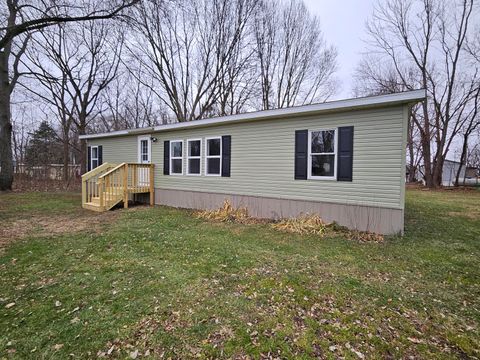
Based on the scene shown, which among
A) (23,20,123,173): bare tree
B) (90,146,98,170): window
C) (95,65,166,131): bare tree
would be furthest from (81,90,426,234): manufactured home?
(95,65,166,131): bare tree

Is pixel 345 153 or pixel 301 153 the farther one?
pixel 301 153

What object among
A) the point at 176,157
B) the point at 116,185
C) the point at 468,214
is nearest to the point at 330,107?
the point at 176,157

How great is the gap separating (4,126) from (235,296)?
14.6m

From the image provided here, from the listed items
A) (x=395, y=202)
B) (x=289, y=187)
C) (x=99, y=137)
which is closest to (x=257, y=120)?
(x=289, y=187)

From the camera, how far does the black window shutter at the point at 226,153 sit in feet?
27.2

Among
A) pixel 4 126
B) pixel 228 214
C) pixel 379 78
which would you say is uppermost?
pixel 379 78

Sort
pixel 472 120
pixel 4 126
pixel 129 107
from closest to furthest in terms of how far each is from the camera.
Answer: pixel 4 126
pixel 472 120
pixel 129 107

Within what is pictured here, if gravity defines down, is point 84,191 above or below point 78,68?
below

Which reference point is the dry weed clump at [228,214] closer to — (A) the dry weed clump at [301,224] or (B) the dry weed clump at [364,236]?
(A) the dry weed clump at [301,224]

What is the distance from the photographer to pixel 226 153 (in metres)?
8.35

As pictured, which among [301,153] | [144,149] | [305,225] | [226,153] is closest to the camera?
[305,225]

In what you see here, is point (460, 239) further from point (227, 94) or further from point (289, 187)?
point (227, 94)

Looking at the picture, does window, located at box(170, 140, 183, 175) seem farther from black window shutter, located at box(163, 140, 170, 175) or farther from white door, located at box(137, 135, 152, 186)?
white door, located at box(137, 135, 152, 186)

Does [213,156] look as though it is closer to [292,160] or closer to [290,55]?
[292,160]
